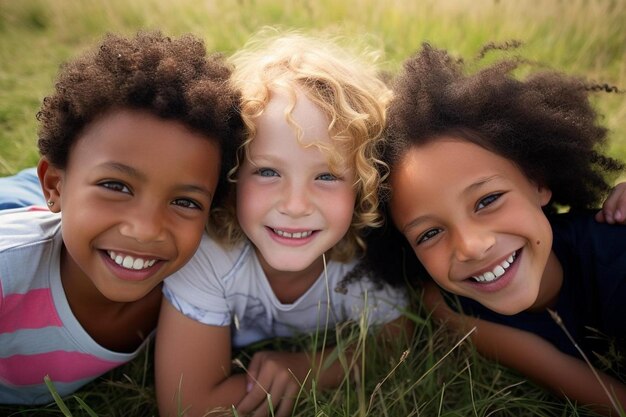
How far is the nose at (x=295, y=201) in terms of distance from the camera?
1.96 metres

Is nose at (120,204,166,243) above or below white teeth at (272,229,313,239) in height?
above

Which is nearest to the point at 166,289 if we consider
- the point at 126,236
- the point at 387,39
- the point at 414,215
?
the point at 126,236

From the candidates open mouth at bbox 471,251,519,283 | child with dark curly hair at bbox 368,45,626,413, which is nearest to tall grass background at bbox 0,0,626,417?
child with dark curly hair at bbox 368,45,626,413

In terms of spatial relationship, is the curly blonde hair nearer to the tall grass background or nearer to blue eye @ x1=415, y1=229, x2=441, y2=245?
blue eye @ x1=415, y1=229, x2=441, y2=245

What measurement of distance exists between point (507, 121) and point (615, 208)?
1.76 ft

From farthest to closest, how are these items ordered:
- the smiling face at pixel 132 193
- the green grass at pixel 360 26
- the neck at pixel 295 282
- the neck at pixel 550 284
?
the green grass at pixel 360 26
the neck at pixel 295 282
the neck at pixel 550 284
the smiling face at pixel 132 193

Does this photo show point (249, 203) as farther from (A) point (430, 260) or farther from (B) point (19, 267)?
(B) point (19, 267)

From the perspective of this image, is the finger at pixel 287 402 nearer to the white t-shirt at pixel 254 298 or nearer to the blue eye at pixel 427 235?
the white t-shirt at pixel 254 298

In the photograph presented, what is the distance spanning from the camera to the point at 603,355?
92.7 inches

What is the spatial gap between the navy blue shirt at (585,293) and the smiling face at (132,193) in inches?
46.1

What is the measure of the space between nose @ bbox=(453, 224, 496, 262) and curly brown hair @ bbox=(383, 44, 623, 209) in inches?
11.3

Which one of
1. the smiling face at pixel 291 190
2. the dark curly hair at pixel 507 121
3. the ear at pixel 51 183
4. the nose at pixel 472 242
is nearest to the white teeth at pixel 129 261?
the ear at pixel 51 183

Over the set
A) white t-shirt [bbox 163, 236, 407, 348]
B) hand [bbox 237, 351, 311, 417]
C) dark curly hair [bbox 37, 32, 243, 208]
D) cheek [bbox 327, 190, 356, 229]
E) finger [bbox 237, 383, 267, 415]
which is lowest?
finger [bbox 237, 383, 267, 415]

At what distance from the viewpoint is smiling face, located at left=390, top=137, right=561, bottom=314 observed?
1.93 meters
